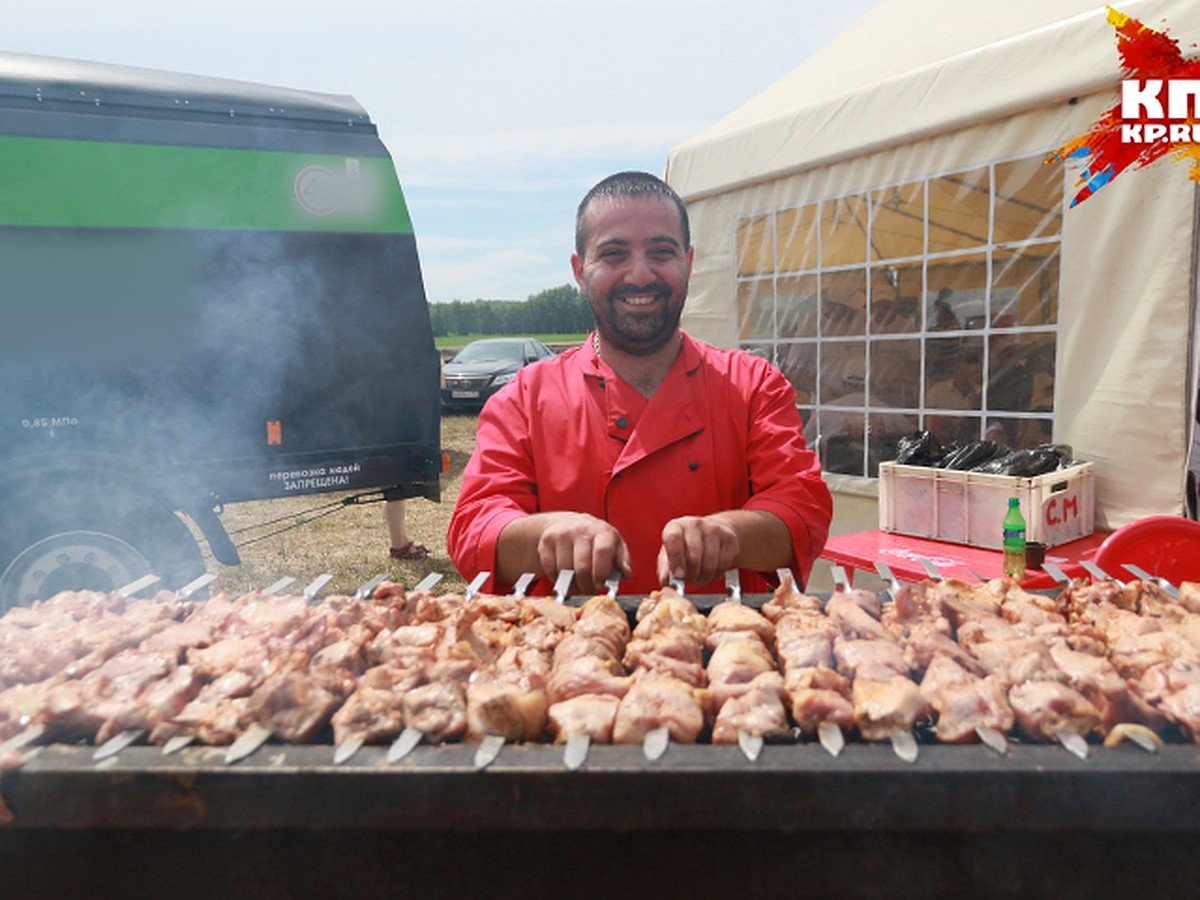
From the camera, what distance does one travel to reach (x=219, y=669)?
1.61 m

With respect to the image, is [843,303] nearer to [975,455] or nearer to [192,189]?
[975,455]

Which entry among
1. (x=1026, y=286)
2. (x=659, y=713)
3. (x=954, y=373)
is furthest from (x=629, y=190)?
(x=954, y=373)

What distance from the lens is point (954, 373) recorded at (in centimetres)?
481

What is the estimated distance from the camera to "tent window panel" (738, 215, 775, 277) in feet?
18.5

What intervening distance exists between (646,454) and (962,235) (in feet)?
10.2

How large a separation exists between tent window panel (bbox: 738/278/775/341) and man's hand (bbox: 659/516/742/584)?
13.1ft

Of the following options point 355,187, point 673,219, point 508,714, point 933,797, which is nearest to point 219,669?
point 508,714

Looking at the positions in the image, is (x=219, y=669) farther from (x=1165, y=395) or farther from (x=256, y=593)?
(x=1165, y=395)

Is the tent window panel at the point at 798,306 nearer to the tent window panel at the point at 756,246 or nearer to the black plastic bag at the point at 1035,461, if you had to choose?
the tent window panel at the point at 756,246

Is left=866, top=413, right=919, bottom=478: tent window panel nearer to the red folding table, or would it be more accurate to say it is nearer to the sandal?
the red folding table

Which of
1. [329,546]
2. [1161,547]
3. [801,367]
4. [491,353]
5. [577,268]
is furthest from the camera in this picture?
[491,353]

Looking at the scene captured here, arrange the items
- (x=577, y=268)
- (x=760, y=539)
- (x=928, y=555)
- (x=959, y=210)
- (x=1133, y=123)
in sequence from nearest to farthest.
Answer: (x=760, y=539) < (x=577, y=268) < (x=1133, y=123) < (x=928, y=555) < (x=959, y=210)

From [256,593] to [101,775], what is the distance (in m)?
0.85

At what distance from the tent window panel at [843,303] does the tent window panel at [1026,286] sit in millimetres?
863
